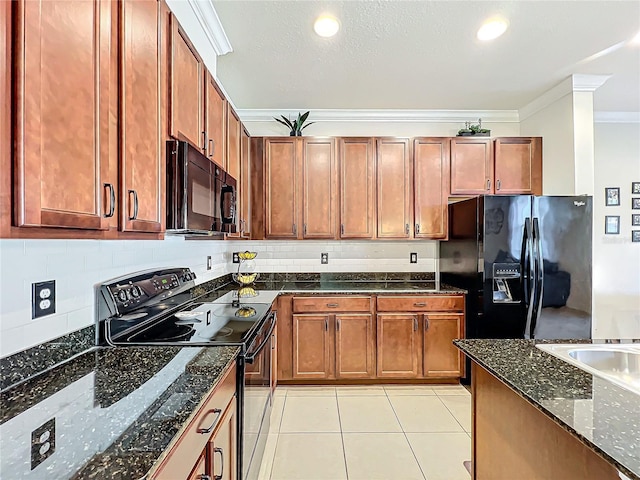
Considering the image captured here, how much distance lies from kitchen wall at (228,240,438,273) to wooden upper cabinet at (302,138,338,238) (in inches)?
14.0

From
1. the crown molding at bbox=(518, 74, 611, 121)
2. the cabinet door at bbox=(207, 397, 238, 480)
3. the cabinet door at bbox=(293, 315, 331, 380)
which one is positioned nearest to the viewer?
the cabinet door at bbox=(207, 397, 238, 480)

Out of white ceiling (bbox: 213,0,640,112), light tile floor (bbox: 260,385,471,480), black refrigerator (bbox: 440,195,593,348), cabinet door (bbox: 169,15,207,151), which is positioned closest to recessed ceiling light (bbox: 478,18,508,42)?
white ceiling (bbox: 213,0,640,112)

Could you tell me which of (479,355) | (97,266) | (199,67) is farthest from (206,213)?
(479,355)

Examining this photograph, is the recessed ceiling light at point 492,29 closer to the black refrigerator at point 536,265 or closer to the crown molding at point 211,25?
the black refrigerator at point 536,265

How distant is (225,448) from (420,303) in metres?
2.29

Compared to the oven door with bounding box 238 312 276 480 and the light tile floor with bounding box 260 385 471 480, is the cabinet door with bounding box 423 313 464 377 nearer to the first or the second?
the light tile floor with bounding box 260 385 471 480

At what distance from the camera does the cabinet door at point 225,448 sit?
1152 mm

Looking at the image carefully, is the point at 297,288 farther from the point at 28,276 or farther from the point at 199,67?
the point at 28,276

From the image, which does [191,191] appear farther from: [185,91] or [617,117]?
[617,117]

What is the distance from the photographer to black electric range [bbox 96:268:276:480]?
4.91 feet

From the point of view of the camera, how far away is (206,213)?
1.79m

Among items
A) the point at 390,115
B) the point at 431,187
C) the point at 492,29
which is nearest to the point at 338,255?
the point at 431,187

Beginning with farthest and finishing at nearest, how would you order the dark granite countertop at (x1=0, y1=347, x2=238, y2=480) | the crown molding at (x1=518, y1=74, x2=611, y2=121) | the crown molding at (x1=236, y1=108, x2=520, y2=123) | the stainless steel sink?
the crown molding at (x1=236, y1=108, x2=520, y2=123), the crown molding at (x1=518, y1=74, x2=611, y2=121), the stainless steel sink, the dark granite countertop at (x1=0, y1=347, x2=238, y2=480)

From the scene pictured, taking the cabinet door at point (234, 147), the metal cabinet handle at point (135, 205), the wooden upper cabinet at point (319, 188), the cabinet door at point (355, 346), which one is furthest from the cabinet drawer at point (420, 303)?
the metal cabinet handle at point (135, 205)
